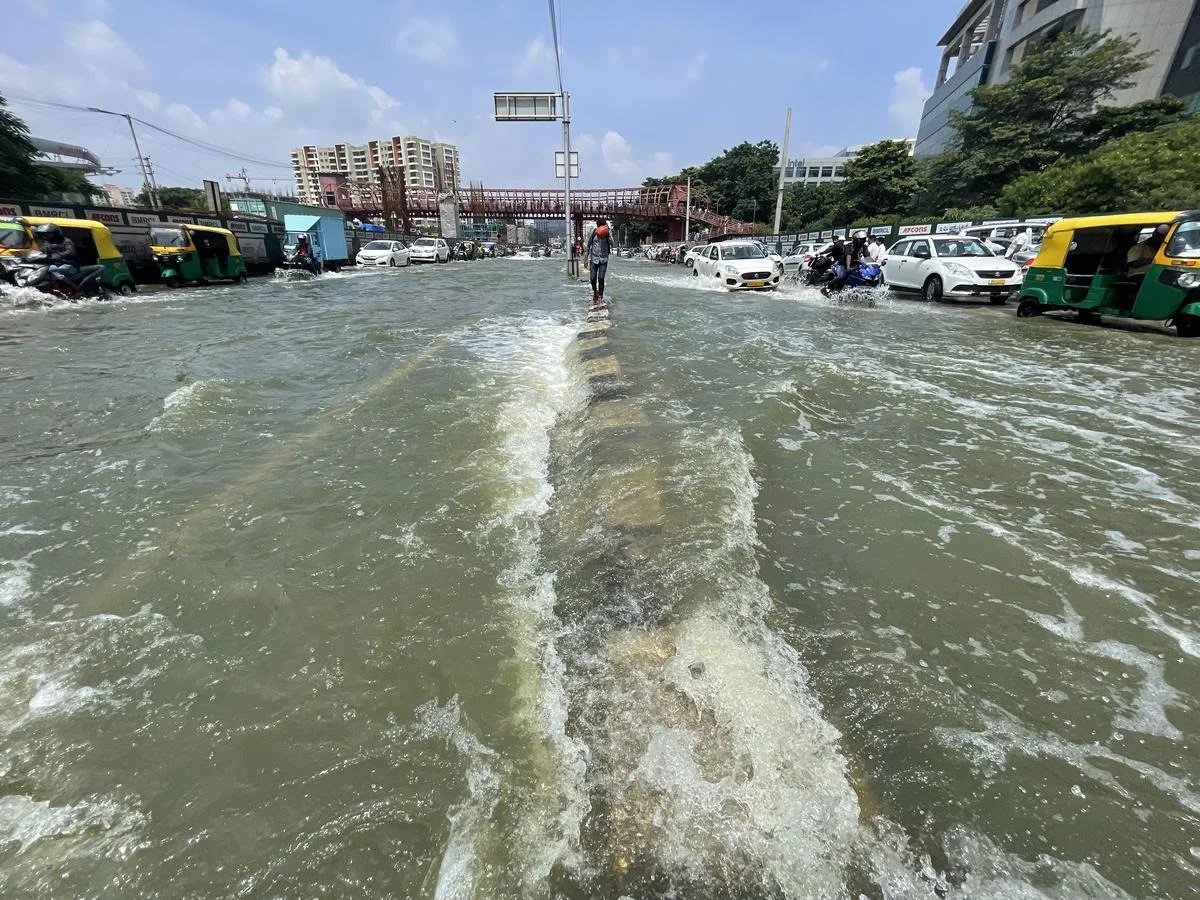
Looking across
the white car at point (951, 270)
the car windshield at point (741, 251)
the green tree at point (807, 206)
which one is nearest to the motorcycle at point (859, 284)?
the white car at point (951, 270)

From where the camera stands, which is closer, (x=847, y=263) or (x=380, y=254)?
(x=847, y=263)

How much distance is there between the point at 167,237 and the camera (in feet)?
54.6

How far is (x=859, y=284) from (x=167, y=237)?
20.2 meters

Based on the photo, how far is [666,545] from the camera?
3.07m

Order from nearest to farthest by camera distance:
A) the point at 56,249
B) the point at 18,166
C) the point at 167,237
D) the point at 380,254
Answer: the point at 56,249 < the point at 167,237 < the point at 18,166 < the point at 380,254

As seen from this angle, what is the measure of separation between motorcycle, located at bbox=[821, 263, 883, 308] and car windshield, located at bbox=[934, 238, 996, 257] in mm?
1418

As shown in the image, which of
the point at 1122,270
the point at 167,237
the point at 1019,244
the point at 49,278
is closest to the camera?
the point at 1122,270

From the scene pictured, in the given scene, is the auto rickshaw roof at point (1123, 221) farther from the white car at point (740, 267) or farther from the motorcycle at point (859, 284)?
the white car at point (740, 267)

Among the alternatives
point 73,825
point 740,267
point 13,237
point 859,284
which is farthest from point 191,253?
point 73,825

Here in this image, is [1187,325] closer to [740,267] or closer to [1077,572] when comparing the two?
[1077,572]

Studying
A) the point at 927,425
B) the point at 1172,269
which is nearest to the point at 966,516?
the point at 927,425

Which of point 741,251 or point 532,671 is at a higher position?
point 741,251

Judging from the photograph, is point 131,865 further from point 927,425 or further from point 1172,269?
point 1172,269

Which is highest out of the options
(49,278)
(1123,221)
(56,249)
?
(1123,221)
